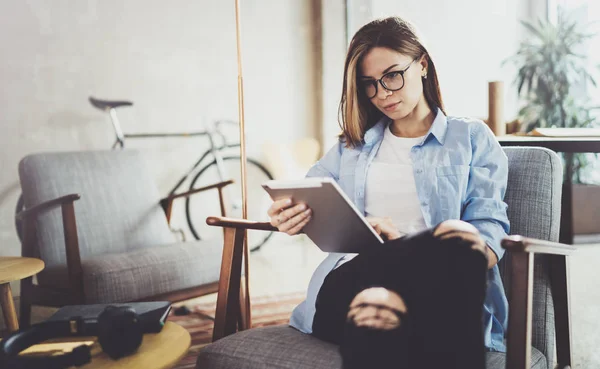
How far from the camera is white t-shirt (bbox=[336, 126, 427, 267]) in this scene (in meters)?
1.34

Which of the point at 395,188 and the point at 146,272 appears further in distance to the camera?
the point at 146,272

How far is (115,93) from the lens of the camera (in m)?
3.39

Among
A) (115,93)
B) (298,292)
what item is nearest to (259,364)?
(298,292)

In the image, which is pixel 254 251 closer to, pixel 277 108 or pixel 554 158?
pixel 277 108

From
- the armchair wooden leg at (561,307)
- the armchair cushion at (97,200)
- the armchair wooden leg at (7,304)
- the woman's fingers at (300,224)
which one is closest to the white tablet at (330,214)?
the woman's fingers at (300,224)

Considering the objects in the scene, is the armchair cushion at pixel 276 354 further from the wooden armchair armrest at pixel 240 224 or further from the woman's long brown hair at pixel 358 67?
the woman's long brown hair at pixel 358 67

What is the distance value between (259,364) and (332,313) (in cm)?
18

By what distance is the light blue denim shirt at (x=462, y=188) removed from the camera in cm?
123

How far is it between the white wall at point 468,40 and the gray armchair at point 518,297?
8.53 feet

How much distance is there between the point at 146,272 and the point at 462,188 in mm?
1179

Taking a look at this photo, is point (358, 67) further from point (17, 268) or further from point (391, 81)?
point (17, 268)

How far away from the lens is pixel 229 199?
3643 mm

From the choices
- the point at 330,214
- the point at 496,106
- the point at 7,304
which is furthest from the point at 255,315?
the point at 330,214

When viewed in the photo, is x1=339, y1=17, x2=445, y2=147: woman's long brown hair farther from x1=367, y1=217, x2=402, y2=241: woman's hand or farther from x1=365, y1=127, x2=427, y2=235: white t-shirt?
x1=367, y1=217, x2=402, y2=241: woman's hand
